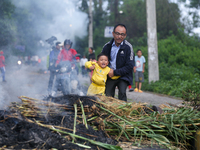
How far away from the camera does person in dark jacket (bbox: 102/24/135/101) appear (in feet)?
15.7

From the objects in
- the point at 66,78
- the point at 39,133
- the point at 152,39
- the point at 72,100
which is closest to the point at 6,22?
the point at 66,78

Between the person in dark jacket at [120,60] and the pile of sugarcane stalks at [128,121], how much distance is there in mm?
1232

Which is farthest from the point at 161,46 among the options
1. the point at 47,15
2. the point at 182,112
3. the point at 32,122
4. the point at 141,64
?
the point at 32,122

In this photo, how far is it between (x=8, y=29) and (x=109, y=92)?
3586mm

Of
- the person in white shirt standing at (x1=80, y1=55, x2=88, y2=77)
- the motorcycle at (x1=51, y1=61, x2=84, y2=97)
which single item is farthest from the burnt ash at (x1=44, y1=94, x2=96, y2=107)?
the person in white shirt standing at (x1=80, y1=55, x2=88, y2=77)

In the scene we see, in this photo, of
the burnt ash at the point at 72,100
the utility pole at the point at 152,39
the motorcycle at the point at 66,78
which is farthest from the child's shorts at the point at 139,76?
the burnt ash at the point at 72,100

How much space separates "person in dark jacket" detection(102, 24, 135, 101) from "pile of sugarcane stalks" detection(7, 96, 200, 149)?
4.04 ft

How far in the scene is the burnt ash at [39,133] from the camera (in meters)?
2.60

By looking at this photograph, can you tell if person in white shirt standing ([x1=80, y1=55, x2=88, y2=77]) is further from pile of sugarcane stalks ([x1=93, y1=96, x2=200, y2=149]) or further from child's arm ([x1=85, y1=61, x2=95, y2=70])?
pile of sugarcane stalks ([x1=93, y1=96, x2=200, y2=149])

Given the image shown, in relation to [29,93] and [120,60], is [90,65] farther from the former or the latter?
[29,93]

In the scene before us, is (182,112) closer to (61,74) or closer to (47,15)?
(61,74)

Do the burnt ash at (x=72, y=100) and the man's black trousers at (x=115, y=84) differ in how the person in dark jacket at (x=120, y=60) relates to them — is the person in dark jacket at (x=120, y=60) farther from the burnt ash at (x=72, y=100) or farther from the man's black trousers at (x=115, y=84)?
the burnt ash at (x=72, y=100)

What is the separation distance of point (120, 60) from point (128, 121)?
1787 millimetres

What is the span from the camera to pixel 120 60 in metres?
4.93
